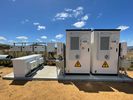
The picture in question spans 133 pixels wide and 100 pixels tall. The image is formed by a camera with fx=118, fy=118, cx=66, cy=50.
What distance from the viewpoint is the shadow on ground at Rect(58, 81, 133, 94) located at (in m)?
4.43

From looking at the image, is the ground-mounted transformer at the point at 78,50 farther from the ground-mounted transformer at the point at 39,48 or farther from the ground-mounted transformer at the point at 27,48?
the ground-mounted transformer at the point at 27,48

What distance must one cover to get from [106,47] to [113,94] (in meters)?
2.48

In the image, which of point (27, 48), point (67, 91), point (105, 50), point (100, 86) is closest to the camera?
point (67, 91)

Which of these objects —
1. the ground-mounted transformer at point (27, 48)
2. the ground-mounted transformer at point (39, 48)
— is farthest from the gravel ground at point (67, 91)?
the ground-mounted transformer at point (27, 48)

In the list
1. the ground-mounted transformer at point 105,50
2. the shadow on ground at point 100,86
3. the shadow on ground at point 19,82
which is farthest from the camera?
the ground-mounted transformer at point 105,50

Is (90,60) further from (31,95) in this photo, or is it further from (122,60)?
(31,95)

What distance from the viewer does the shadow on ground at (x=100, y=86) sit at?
4426 mm

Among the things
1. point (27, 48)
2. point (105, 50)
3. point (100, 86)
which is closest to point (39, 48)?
point (27, 48)

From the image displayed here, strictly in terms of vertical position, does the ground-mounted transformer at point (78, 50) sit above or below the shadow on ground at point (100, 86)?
above

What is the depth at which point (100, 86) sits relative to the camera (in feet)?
15.8

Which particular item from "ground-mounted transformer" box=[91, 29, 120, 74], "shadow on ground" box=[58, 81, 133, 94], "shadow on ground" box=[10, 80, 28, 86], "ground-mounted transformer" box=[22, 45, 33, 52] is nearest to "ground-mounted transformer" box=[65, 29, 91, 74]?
"ground-mounted transformer" box=[91, 29, 120, 74]

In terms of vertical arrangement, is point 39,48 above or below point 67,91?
above

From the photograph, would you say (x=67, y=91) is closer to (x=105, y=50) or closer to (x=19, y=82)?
(x=19, y=82)

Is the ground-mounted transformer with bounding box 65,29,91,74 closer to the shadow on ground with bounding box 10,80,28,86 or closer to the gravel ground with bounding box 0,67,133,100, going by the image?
the gravel ground with bounding box 0,67,133,100
